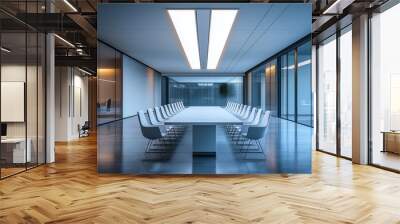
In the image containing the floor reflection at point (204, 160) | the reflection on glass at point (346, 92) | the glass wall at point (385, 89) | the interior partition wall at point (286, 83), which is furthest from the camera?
the interior partition wall at point (286, 83)

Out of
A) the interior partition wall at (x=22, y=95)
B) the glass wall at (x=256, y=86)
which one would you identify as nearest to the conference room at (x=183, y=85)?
the interior partition wall at (x=22, y=95)

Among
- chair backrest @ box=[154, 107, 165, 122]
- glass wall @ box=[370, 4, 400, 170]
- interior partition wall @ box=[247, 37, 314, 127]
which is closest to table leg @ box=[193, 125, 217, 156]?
chair backrest @ box=[154, 107, 165, 122]

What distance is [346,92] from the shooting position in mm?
6871

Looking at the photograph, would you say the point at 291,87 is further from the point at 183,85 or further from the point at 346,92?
the point at 346,92

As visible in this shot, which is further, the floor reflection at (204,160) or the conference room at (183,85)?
the conference room at (183,85)

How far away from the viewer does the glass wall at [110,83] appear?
399 inches

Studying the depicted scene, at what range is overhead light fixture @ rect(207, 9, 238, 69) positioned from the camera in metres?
7.97

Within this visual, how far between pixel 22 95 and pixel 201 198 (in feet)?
11.9

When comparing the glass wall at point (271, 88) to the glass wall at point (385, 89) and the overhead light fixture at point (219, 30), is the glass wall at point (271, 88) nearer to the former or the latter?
the overhead light fixture at point (219, 30)

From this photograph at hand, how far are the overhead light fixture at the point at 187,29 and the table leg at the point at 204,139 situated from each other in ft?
8.60

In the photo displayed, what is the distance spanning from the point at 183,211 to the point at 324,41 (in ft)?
18.8

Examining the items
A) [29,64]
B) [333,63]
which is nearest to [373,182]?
[333,63]

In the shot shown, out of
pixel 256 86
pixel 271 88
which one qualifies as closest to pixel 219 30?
pixel 271 88

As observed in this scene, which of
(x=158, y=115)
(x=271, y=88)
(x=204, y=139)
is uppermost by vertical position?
(x=271, y=88)
